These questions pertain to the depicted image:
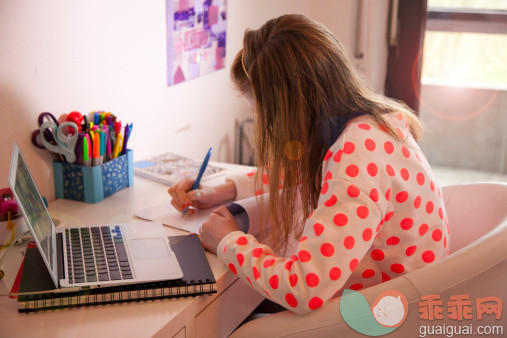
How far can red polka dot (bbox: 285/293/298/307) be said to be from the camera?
908 millimetres

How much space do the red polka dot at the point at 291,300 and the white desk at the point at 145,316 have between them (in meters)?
0.15

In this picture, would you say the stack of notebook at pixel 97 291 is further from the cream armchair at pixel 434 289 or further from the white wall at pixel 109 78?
the white wall at pixel 109 78

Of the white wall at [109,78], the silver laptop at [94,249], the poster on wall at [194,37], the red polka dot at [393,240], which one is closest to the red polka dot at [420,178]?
the red polka dot at [393,240]

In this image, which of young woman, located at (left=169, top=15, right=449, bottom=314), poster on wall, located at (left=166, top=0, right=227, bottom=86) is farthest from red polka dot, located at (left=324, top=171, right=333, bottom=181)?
poster on wall, located at (left=166, top=0, right=227, bottom=86)

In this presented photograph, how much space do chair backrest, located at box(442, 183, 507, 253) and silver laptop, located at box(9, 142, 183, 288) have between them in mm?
615

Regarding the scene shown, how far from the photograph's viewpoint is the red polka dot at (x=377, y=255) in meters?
1.04

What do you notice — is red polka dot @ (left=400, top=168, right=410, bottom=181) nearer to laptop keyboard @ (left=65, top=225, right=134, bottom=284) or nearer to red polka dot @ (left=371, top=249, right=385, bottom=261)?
red polka dot @ (left=371, top=249, right=385, bottom=261)

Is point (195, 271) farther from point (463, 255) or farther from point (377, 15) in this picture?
point (377, 15)

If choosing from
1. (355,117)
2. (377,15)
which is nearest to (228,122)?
(377,15)

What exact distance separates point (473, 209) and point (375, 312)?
1.37 ft

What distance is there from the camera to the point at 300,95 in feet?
3.28

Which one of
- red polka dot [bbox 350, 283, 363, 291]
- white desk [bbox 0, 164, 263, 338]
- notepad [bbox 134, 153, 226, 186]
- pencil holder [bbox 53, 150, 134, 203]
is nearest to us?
white desk [bbox 0, 164, 263, 338]

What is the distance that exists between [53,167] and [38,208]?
0.34m

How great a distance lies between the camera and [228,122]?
7.24ft
